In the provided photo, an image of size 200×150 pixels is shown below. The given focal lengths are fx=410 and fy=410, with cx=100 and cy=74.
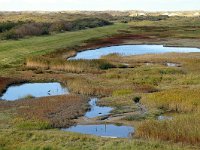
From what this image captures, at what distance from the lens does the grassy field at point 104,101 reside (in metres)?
18.0

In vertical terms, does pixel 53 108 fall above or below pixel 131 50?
above

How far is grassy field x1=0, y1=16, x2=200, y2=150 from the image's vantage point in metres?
18.0

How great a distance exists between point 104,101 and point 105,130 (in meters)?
6.98

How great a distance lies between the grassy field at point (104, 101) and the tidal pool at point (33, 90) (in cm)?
83

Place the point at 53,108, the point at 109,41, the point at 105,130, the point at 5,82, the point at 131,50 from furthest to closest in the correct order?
the point at 109,41
the point at 131,50
the point at 5,82
the point at 53,108
the point at 105,130

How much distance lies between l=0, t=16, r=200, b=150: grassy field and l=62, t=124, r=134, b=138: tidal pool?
1.99ft

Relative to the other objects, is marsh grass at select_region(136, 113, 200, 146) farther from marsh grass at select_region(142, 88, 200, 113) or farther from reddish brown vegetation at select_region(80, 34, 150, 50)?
reddish brown vegetation at select_region(80, 34, 150, 50)

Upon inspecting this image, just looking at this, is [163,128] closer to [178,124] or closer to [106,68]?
[178,124]

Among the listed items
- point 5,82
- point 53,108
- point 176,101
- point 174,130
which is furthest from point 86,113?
point 5,82

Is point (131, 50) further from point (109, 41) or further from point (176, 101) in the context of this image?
point (176, 101)

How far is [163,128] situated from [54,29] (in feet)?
256

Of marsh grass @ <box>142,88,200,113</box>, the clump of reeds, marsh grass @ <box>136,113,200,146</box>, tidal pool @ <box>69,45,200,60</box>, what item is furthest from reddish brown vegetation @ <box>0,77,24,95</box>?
tidal pool @ <box>69,45,200,60</box>

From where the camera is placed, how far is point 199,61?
4806 cm

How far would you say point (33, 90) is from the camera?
3469 cm
